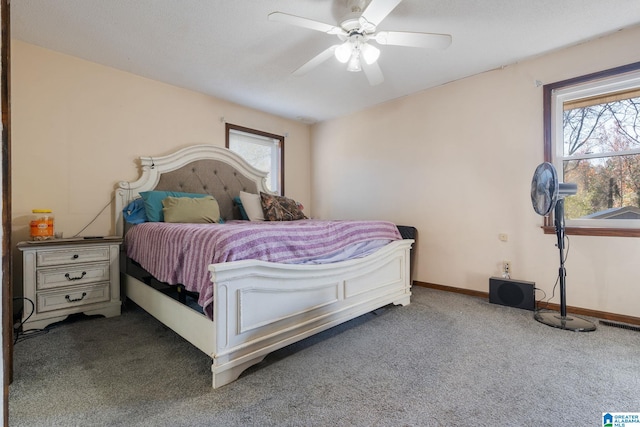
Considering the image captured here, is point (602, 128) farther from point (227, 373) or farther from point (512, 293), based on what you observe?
point (227, 373)

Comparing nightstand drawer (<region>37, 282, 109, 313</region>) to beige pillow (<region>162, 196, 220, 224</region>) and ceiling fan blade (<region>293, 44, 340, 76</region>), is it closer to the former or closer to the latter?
beige pillow (<region>162, 196, 220, 224</region>)

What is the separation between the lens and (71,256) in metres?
2.28

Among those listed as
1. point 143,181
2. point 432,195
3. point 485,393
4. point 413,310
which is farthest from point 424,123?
point 143,181

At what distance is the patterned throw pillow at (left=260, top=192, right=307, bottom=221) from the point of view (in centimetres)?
321

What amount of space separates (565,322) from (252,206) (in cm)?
308

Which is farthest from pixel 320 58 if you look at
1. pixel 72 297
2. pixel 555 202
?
pixel 72 297

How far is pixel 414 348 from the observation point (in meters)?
1.86

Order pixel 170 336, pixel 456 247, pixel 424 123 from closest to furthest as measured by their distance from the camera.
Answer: pixel 170 336 < pixel 456 247 < pixel 424 123

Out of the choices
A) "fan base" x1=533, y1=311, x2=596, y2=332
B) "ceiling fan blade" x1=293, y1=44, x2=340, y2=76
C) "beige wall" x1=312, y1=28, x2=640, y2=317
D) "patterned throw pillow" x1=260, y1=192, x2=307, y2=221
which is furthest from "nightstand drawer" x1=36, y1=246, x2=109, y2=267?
"fan base" x1=533, y1=311, x2=596, y2=332

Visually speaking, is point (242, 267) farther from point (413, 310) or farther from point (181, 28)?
point (181, 28)

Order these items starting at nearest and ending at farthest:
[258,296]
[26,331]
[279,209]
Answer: [258,296] → [26,331] → [279,209]

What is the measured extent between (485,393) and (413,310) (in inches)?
47.5

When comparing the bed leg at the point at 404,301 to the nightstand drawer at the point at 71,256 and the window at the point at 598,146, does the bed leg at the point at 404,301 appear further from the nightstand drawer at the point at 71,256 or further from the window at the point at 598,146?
the nightstand drawer at the point at 71,256

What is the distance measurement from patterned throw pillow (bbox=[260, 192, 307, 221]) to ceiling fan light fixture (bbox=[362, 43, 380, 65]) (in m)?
1.75
